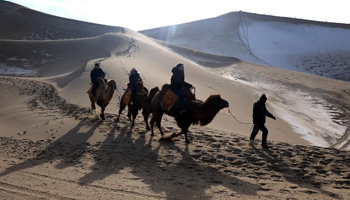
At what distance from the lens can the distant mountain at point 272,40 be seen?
5272 centimetres

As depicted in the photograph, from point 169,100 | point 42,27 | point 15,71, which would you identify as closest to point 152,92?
point 169,100

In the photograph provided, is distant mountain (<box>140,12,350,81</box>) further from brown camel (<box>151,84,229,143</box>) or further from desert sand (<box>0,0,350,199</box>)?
brown camel (<box>151,84,229,143</box>)

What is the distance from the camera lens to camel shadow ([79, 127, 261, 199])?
589 centimetres

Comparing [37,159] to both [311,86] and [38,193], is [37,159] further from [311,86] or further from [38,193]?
[311,86]

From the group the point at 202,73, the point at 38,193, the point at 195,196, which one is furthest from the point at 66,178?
A: the point at 202,73

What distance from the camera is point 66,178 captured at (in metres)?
6.41

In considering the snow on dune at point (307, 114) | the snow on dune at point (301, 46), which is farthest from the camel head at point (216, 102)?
the snow on dune at point (301, 46)

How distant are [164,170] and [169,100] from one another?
2.87 m

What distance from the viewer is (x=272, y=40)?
208ft

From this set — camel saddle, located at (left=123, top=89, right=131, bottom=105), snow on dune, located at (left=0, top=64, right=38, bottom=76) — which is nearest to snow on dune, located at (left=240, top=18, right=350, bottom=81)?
snow on dune, located at (left=0, top=64, right=38, bottom=76)

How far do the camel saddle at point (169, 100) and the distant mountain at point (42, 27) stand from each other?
172 ft

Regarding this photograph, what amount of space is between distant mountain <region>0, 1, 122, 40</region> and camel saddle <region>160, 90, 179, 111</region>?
52.4 m

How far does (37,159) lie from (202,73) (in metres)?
21.1

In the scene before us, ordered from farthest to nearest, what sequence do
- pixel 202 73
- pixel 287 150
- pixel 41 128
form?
pixel 202 73 → pixel 41 128 → pixel 287 150
